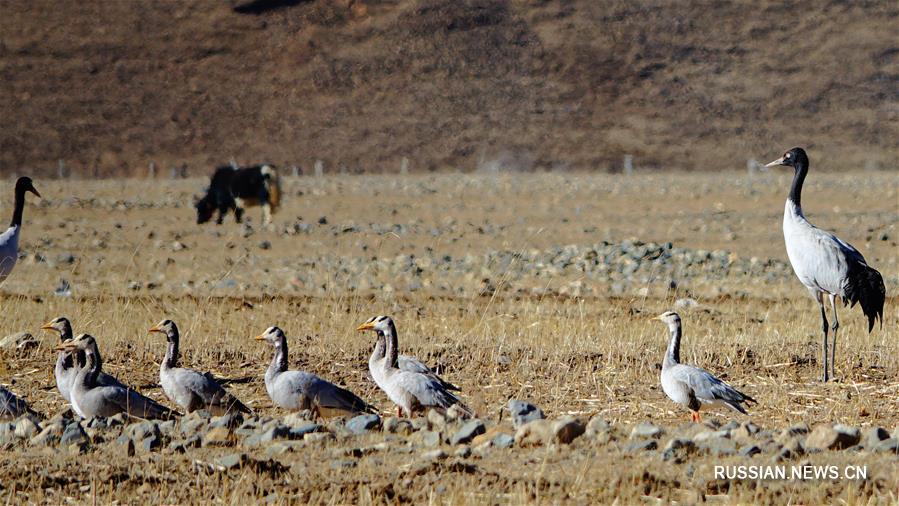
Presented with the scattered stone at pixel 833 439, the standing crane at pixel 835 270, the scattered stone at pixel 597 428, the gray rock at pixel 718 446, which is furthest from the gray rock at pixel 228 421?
the standing crane at pixel 835 270

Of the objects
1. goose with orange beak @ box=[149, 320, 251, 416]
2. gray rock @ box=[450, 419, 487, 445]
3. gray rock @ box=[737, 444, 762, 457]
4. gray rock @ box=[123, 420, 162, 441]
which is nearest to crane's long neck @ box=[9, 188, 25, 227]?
goose with orange beak @ box=[149, 320, 251, 416]

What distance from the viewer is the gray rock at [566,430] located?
7.12m

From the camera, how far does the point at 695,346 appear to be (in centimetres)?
1132

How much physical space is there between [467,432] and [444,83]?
73693mm

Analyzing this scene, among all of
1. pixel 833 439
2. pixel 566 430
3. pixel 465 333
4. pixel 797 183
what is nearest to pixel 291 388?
pixel 566 430

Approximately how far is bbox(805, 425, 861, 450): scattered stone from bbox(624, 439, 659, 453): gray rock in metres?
0.76

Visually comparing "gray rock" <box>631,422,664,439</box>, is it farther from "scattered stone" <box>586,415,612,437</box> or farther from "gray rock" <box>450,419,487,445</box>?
"gray rock" <box>450,419,487,445</box>

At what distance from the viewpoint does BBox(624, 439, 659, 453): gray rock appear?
23.0 ft

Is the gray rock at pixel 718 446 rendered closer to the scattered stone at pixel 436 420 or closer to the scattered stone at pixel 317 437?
the scattered stone at pixel 436 420

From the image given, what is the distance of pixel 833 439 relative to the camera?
22.8 ft

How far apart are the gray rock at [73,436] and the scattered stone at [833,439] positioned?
3.74m

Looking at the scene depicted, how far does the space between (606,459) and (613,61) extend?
78029 mm

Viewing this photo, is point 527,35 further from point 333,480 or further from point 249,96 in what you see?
point 333,480

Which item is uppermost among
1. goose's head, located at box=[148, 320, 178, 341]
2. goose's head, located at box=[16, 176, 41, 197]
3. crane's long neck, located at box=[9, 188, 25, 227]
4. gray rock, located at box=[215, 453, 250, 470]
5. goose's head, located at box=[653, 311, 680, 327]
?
goose's head, located at box=[16, 176, 41, 197]
